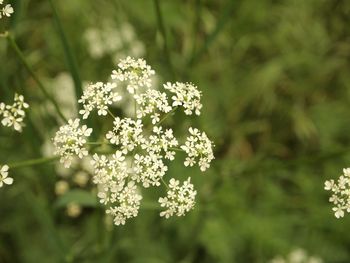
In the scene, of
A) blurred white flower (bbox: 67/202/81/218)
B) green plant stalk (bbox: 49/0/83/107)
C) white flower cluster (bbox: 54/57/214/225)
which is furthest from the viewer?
blurred white flower (bbox: 67/202/81/218)

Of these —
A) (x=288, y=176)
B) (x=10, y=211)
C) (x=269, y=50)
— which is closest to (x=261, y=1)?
(x=269, y=50)

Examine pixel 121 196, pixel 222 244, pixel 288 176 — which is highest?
pixel 288 176

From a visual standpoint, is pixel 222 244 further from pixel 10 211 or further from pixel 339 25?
pixel 339 25

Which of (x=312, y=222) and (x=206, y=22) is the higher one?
(x=206, y=22)

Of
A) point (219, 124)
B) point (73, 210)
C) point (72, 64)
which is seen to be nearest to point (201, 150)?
A: point (72, 64)

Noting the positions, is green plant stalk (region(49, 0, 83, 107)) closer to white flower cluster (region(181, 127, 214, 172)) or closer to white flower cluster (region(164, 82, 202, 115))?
white flower cluster (region(164, 82, 202, 115))

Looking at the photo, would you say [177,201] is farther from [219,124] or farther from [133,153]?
[219,124]

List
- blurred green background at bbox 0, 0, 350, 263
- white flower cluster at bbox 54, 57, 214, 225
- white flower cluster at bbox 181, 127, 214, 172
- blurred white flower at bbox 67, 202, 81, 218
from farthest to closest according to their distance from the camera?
blurred white flower at bbox 67, 202, 81, 218
blurred green background at bbox 0, 0, 350, 263
white flower cluster at bbox 181, 127, 214, 172
white flower cluster at bbox 54, 57, 214, 225

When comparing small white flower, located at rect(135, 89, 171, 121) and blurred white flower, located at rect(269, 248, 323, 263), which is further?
blurred white flower, located at rect(269, 248, 323, 263)

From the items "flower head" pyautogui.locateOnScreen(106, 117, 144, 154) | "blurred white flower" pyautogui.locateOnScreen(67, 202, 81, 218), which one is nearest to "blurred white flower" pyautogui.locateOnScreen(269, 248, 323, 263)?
"blurred white flower" pyautogui.locateOnScreen(67, 202, 81, 218)
